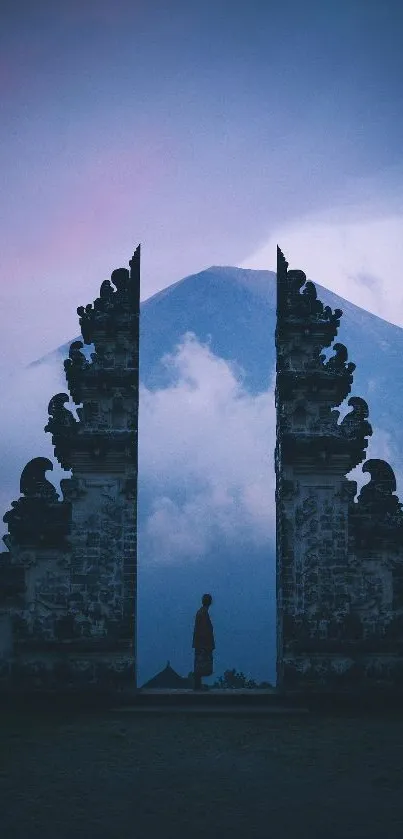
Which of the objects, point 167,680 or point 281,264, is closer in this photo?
point 281,264

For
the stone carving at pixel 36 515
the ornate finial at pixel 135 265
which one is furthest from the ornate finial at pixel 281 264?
the stone carving at pixel 36 515

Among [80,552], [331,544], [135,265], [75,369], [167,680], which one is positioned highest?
[135,265]

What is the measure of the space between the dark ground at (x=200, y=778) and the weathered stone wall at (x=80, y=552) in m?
1.44

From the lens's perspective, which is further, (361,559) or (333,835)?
(361,559)

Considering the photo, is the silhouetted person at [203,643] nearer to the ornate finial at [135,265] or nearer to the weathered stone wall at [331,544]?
the weathered stone wall at [331,544]

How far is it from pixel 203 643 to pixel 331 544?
2595 millimetres

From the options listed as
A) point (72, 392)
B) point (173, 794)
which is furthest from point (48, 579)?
point (173, 794)

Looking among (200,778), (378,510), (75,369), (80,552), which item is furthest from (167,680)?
(200,778)

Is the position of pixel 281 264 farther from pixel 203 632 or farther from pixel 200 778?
pixel 200 778

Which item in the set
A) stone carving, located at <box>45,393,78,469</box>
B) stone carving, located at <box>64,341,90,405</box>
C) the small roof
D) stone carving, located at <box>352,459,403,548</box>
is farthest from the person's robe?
the small roof

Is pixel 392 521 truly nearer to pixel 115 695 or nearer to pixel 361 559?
pixel 361 559

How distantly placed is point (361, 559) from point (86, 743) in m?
5.66

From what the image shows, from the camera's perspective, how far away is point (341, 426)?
14.6 metres

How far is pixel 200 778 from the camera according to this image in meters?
8.45
